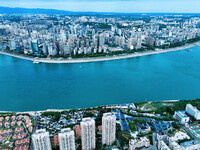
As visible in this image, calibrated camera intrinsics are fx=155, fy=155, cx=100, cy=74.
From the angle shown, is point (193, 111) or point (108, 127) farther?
point (193, 111)

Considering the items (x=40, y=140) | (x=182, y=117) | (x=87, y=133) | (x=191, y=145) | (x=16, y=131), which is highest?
(x=40, y=140)

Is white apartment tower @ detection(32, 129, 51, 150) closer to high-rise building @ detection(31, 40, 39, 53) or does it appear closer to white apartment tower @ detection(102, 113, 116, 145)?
white apartment tower @ detection(102, 113, 116, 145)

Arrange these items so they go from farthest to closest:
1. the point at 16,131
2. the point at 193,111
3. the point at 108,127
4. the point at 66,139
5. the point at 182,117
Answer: the point at 193,111 → the point at 182,117 → the point at 16,131 → the point at 108,127 → the point at 66,139

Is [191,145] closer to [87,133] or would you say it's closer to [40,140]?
[87,133]

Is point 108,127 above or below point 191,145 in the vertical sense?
above

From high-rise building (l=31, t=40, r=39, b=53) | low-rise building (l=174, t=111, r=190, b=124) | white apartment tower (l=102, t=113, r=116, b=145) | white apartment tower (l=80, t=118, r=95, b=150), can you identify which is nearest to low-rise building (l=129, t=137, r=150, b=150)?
white apartment tower (l=102, t=113, r=116, b=145)

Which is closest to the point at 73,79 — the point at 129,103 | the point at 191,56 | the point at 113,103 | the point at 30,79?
the point at 30,79

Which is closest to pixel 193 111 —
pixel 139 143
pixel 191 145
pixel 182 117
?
pixel 182 117
